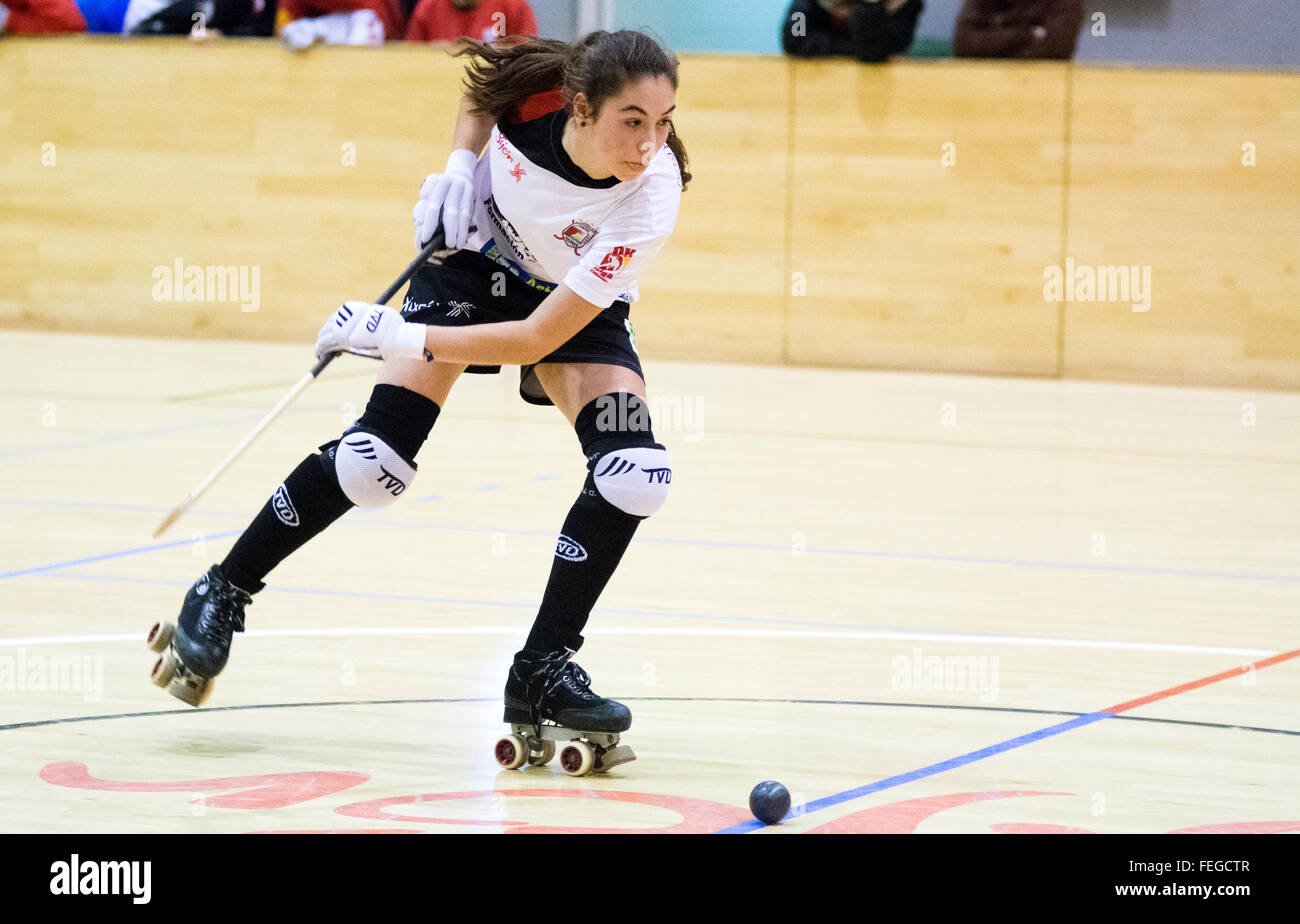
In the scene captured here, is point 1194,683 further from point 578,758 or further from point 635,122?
point 635,122

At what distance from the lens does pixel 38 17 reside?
12672 millimetres

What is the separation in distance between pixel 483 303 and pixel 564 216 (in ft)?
1.09

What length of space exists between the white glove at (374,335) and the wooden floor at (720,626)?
2.83ft

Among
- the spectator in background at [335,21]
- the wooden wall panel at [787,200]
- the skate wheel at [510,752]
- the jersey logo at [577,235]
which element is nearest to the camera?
the skate wheel at [510,752]

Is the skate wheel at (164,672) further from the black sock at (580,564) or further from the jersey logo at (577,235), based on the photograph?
the jersey logo at (577,235)

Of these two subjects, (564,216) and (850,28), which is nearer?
(564,216)

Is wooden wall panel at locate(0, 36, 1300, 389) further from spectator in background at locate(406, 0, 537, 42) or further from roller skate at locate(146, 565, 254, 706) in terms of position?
roller skate at locate(146, 565, 254, 706)

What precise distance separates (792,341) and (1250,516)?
475cm

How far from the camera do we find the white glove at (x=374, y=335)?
147 inches

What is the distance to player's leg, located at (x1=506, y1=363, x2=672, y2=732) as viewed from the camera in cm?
390

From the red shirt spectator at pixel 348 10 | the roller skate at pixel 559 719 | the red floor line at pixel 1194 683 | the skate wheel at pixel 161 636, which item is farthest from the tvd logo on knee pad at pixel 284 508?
the red shirt spectator at pixel 348 10

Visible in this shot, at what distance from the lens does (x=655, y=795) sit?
367 centimetres

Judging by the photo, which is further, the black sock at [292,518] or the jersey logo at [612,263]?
the black sock at [292,518]

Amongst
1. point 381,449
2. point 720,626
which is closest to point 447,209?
point 381,449
